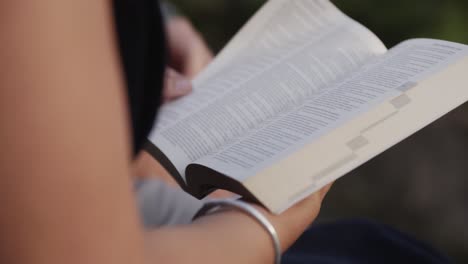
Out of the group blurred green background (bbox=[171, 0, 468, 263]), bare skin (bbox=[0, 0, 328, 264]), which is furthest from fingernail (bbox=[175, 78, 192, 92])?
blurred green background (bbox=[171, 0, 468, 263])

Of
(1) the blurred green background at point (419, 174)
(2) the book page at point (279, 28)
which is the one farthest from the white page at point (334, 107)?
(1) the blurred green background at point (419, 174)

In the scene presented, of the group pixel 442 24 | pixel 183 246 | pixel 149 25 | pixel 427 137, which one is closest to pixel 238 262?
pixel 183 246

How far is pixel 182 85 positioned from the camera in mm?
1241

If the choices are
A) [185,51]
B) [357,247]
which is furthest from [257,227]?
[185,51]

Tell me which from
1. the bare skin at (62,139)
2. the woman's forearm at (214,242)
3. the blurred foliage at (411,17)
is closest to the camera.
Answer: the bare skin at (62,139)

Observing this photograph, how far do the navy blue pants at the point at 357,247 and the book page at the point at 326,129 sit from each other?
27 cm

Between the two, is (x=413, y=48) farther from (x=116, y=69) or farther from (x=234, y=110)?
(x=116, y=69)

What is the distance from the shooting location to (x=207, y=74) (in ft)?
4.14

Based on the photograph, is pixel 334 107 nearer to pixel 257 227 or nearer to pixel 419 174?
pixel 257 227

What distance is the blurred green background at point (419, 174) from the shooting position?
232 centimetres

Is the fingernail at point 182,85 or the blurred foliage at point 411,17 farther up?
the fingernail at point 182,85

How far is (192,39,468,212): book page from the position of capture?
85cm

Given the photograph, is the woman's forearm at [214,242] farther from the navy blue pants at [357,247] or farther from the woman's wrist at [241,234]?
the navy blue pants at [357,247]

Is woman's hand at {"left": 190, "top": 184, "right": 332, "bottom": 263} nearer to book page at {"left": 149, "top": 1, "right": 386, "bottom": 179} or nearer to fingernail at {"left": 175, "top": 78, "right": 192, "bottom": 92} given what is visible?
book page at {"left": 149, "top": 1, "right": 386, "bottom": 179}
